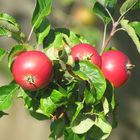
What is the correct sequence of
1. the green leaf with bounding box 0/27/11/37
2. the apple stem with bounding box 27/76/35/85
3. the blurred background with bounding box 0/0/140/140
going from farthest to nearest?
the blurred background with bounding box 0/0/140/140 < the green leaf with bounding box 0/27/11/37 < the apple stem with bounding box 27/76/35/85

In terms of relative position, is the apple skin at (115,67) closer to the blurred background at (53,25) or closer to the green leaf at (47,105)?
the green leaf at (47,105)

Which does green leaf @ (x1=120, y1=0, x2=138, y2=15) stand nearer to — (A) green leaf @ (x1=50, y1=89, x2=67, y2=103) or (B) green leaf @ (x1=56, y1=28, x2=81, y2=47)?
(B) green leaf @ (x1=56, y1=28, x2=81, y2=47)

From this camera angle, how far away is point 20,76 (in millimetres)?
1038

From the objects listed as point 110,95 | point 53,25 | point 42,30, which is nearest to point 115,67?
point 110,95

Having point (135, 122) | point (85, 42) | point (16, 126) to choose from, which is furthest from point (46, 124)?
point (85, 42)

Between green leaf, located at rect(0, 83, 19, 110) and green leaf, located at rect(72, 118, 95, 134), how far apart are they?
137 millimetres

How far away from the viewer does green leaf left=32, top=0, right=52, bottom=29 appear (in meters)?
1.14

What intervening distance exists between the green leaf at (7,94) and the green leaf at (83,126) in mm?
137

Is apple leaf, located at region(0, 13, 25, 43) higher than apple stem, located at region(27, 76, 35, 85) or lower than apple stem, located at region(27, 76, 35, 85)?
higher

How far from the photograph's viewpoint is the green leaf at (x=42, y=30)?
3.75ft

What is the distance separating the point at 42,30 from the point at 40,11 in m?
0.04

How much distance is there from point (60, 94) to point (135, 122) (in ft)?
8.27

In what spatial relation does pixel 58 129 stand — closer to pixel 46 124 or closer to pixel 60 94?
Answer: pixel 60 94

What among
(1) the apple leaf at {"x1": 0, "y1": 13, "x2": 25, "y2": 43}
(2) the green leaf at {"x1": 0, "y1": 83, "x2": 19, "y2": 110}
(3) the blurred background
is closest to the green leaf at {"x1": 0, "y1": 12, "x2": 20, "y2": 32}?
(1) the apple leaf at {"x1": 0, "y1": 13, "x2": 25, "y2": 43}
